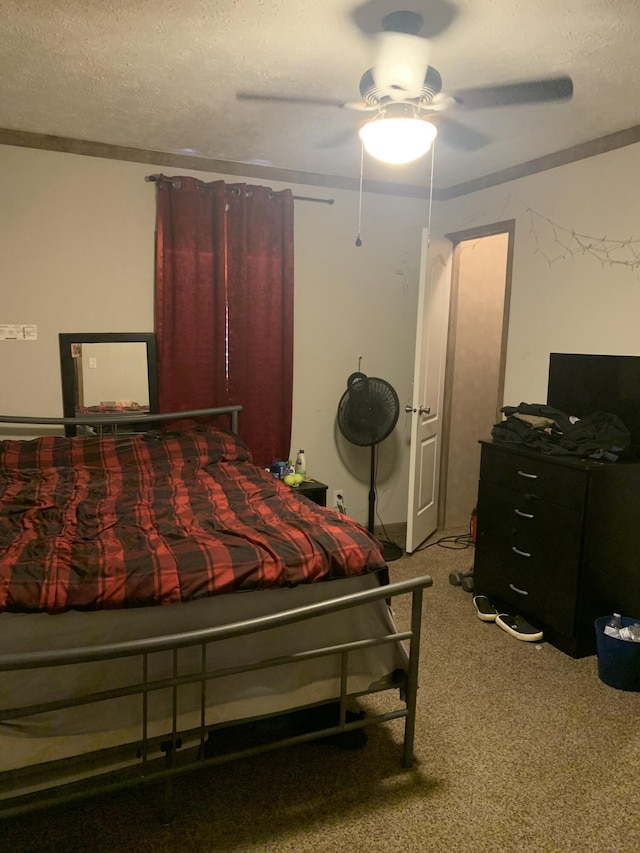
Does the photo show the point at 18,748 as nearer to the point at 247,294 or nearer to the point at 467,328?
the point at 247,294

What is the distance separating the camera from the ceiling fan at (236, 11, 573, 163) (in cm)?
204

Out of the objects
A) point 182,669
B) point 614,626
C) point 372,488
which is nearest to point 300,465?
point 372,488

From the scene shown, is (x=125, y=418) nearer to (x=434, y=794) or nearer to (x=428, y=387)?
(x=428, y=387)

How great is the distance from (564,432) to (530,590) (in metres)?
0.81

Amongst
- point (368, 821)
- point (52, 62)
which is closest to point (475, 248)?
point (52, 62)

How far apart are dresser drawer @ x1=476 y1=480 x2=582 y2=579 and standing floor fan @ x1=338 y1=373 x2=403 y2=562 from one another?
0.82 meters

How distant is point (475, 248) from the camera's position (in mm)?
4355

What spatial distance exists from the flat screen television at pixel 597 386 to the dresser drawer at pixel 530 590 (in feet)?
2.51

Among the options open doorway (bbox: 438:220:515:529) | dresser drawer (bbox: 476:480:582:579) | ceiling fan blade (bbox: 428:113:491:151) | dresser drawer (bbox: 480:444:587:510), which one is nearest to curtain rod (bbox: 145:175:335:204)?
open doorway (bbox: 438:220:515:529)

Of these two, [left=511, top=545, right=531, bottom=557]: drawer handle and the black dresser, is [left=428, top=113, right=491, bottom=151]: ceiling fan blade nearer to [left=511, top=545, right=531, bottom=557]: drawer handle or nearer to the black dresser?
the black dresser

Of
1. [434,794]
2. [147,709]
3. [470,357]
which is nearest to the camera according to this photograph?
[147,709]

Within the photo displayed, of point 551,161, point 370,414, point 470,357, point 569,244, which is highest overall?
point 551,161

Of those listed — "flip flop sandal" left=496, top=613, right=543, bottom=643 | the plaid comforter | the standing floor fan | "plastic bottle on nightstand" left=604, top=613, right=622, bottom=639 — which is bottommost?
"flip flop sandal" left=496, top=613, right=543, bottom=643

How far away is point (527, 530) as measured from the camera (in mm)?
3023
